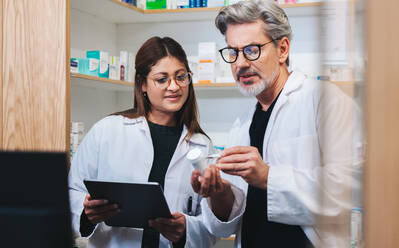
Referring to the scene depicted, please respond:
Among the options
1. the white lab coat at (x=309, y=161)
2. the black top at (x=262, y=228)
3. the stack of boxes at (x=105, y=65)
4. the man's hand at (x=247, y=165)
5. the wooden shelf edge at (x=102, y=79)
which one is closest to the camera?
the white lab coat at (x=309, y=161)

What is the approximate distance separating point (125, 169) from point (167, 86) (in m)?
0.43

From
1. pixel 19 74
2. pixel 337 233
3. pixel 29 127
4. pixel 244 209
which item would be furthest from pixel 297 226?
Result: pixel 19 74

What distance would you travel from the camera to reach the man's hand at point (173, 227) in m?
1.66

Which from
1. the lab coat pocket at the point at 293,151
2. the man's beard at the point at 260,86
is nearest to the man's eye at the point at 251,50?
the man's beard at the point at 260,86

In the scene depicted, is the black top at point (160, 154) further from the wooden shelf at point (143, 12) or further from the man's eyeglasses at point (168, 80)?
the wooden shelf at point (143, 12)

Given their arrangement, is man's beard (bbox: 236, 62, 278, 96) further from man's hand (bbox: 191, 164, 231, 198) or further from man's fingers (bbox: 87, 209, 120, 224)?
man's fingers (bbox: 87, 209, 120, 224)

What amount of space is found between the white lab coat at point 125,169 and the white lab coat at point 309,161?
0.85 feet

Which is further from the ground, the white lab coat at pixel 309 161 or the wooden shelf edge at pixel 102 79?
the wooden shelf edge at pixel 102 79

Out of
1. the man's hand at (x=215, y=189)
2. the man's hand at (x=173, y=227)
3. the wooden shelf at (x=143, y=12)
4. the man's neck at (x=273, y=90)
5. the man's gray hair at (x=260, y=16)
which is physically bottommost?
the man's hand at (x=173, y=227)

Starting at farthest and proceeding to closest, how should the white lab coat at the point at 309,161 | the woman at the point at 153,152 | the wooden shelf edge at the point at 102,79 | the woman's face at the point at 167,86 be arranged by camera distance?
1. the wooden shelf edge at the point at 102,79
2. the woman's face at the point at 167,86
3. the woman at the point at 153,152
4. the white lab coat at the point at 309,161

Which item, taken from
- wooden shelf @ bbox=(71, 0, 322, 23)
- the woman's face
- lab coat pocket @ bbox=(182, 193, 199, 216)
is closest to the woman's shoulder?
the woman's face

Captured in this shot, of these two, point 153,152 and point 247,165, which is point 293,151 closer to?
point 247,165

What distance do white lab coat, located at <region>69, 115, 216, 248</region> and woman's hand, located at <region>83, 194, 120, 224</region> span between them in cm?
18

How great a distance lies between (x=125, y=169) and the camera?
74.4 inches
